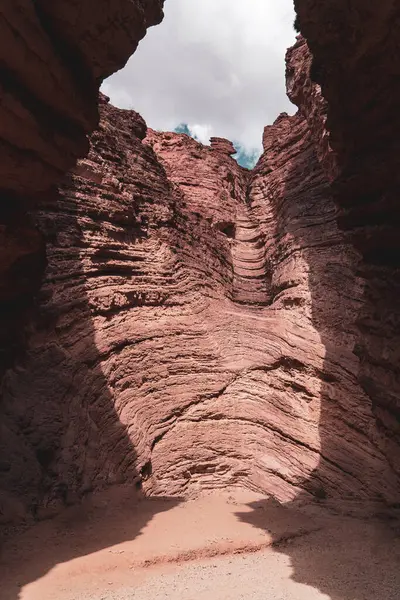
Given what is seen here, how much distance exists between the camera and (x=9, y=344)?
8922 mm

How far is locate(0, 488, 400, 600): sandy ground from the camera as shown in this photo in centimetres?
594

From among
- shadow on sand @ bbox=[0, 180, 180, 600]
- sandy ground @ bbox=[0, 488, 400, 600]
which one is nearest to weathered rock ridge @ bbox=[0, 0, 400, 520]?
shadow on sand @ bbox=[0, 180, 180, 600]

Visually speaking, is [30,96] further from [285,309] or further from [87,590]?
[285,309]

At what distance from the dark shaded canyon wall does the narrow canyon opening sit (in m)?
0.03

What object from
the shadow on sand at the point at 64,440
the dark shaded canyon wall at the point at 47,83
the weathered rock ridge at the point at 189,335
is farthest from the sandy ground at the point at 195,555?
the dark shaded canyon wall at the point at 47,83

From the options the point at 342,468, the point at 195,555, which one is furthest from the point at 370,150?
the point at 195,555

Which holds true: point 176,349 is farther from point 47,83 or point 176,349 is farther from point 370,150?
point 47,83

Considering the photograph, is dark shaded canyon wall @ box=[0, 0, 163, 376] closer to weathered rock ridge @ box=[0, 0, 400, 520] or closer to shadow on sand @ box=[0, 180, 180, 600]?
weathered rock ridge @ box=[0, 0, 400, 520]

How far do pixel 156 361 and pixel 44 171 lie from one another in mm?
7263

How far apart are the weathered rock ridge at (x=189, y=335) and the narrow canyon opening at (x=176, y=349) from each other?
5 cm

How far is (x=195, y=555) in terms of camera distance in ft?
24.4

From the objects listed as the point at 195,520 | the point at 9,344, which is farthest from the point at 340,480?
the point at 9,344

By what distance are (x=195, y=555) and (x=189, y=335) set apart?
736 cm

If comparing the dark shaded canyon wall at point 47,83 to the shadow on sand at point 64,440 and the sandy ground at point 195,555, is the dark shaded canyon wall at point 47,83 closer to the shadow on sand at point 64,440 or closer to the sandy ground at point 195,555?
the shadow on sand at point 64,440
